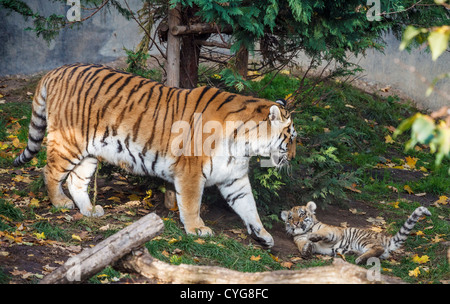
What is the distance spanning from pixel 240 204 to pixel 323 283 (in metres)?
2.75

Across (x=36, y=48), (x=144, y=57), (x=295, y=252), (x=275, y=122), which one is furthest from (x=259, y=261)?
(x=36, y=48)

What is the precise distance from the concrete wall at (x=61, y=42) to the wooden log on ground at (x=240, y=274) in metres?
6.99

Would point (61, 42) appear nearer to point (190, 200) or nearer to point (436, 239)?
point (190, 200)

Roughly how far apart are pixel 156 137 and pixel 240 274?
2650mm

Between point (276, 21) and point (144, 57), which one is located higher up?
point (276, 21)

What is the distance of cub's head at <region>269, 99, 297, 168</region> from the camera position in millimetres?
5910

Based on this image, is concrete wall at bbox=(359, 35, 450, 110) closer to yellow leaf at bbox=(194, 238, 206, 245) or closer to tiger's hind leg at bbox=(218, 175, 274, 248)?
tiger's hind leg at bbox=(218, 175, 274, 248)

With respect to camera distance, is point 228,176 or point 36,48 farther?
point 36,48

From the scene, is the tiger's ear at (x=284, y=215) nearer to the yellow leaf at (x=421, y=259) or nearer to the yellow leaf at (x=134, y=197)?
the yellow leaf at (x=421, y=259)

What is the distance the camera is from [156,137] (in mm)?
5992

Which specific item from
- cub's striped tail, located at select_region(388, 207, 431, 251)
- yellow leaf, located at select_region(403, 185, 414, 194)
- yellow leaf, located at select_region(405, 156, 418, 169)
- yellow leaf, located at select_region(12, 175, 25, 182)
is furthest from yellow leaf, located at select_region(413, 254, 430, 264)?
yellow leaf, located at select_region(12, 175, 25, 182)
